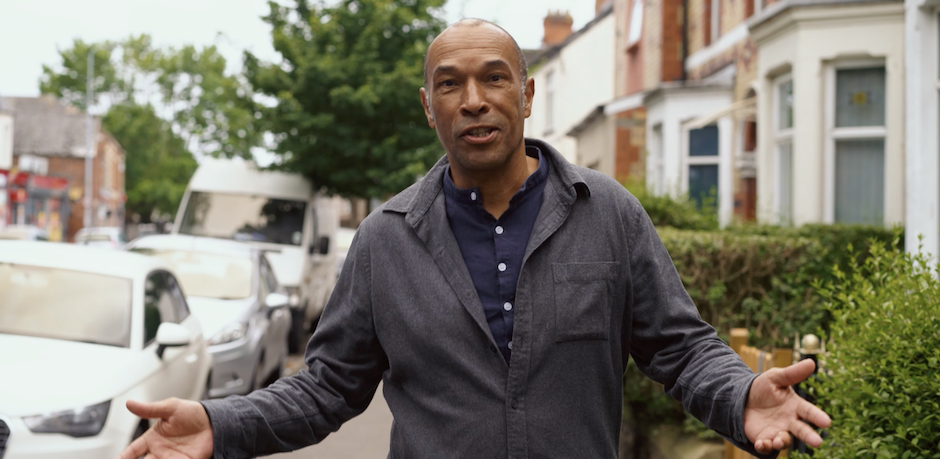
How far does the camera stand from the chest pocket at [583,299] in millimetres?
2258

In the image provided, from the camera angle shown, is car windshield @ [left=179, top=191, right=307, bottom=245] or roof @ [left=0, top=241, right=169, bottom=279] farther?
car windshield @ [left=179, top=191, right=307, bottom=245]

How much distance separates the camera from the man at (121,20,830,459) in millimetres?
2246

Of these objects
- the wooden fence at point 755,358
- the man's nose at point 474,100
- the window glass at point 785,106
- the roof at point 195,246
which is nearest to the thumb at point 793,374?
the man's nose at point 474,100

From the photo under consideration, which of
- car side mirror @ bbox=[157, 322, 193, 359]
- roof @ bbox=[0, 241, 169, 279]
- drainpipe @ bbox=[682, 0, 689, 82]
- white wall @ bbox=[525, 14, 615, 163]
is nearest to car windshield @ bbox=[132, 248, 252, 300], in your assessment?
roof @ bbox=[0, 241, 169, 279]

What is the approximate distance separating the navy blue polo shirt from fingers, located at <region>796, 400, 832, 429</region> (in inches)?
24.8

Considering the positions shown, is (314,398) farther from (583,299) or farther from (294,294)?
(294,294)

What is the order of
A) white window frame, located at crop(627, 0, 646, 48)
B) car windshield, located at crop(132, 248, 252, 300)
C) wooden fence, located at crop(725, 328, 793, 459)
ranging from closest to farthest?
wooden fence, located at crop(725, 328, 793, 459) < car windshield, located at crop(132, 248, 252, 300) < white window frame, located at crop(627, 0, 646, 48)

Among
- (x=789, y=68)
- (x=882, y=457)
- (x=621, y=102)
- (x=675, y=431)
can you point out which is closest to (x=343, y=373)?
(x=882, y=457)

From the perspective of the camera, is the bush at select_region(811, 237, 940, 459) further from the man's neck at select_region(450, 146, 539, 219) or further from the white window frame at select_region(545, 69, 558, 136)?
the white window frame at select_region(545, 69, 558, 136)

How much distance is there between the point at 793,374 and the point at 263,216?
14.0 meters

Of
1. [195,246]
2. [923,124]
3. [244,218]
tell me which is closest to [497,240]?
[923,124]

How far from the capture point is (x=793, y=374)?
1.95 m

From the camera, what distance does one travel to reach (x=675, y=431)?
Answer: 6008 mm

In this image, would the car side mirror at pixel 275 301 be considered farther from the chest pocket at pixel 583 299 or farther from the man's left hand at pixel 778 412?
the man's left hand at pixel 778 412
